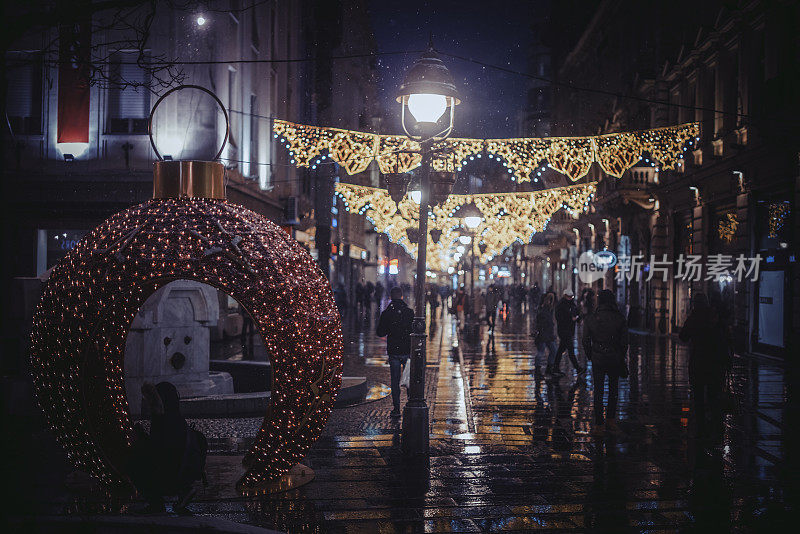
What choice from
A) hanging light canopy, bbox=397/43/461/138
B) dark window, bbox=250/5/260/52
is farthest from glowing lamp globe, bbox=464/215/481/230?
hanging light canopy, bbox=397/43/461/138

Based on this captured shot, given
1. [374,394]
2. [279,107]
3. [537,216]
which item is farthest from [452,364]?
[279,107]

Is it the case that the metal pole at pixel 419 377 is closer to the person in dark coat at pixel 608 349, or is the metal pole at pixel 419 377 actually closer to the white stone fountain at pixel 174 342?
the person in dark coat at pixel 608 349

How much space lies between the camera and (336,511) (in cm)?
647

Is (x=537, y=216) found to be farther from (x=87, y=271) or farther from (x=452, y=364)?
(x=87, y=271)

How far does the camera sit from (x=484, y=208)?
82.2 ft

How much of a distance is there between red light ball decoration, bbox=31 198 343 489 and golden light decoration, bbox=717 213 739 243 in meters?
19.3

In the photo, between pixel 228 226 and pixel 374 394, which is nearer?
pixel 228 226

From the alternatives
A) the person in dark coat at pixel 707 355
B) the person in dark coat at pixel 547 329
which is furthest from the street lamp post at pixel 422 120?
the person in dark coat at pixel 547 329

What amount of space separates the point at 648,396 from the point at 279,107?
23.8m

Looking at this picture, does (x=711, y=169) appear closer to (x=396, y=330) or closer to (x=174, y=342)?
(x=396, y=330)

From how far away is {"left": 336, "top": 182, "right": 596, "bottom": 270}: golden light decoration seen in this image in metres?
22.7

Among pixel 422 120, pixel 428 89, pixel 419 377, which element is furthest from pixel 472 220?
pixel 419 377

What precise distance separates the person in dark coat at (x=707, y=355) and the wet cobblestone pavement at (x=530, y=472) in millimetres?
433

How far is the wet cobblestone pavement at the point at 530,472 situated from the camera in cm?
635
